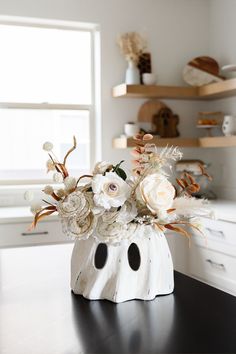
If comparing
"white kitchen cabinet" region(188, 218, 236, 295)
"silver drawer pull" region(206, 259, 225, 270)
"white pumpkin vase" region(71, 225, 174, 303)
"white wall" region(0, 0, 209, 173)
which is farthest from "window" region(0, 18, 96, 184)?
"white pumpkin vase" region(71, 225, 174, 303)

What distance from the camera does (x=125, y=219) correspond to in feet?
4.09

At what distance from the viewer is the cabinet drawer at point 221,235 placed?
10.3 feet

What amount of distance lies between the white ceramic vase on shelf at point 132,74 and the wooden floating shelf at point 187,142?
1.46ft

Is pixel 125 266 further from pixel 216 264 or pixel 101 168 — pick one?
pixel 216 264

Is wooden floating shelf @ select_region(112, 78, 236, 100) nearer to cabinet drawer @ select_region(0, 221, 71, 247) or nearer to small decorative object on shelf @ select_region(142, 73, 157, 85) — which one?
small decorative object on shelf @ select_region(142, 73, 157, 85)

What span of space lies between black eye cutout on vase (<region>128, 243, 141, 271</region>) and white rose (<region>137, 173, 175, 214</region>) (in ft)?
0.47

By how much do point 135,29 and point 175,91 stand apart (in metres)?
0.61

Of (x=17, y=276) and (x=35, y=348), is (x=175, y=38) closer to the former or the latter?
(x=17, y=276)

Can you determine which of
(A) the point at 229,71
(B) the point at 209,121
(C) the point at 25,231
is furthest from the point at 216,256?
(A) the point at 229,71

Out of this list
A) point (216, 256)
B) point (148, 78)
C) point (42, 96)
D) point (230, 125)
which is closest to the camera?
point (216, 256)

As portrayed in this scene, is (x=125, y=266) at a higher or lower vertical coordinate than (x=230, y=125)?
lower

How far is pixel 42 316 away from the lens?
4.07 feet

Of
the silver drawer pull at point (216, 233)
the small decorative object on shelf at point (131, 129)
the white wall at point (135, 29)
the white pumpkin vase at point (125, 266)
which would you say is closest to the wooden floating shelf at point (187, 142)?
the small decorative object on shelf at point (131, 129)

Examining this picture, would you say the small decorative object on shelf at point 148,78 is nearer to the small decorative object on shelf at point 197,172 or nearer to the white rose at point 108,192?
the small decorative object on shelf at point 197,172
